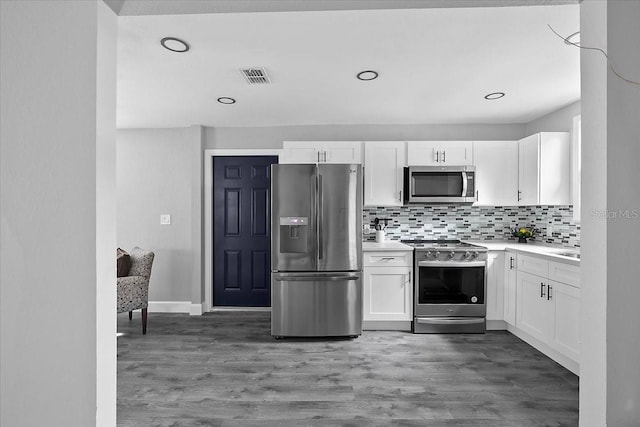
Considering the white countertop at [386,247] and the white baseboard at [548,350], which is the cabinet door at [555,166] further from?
the white countertop at [386,247]

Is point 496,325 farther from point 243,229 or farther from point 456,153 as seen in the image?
point 243,229

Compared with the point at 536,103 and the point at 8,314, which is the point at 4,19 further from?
the point at 536,103

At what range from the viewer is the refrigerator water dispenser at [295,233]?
3352mm

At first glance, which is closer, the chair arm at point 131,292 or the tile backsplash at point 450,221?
the chair arm at point 131,292

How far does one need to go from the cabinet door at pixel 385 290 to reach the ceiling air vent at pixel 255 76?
6.70 ft

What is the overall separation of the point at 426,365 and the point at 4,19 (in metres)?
3.11

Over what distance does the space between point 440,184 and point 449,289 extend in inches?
44.2

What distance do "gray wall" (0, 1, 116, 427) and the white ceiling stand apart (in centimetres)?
98

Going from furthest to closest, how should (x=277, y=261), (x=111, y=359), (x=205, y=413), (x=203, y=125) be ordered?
1. (x=203, y=125)
2. (x=277, y=261)
3. (x=205, y=413)
4. (x=111, y=359)

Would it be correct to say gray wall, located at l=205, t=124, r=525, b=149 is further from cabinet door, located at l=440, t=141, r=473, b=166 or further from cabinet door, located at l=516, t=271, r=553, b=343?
cabinet door, located at l=516, t=271, r=553, b=343

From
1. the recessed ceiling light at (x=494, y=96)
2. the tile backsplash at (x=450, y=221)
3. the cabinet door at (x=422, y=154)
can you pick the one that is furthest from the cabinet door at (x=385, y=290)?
the recessed ceiling light at (x=494, y=96)

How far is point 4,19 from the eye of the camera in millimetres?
1125

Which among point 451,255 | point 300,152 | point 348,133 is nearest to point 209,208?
point 300,152
